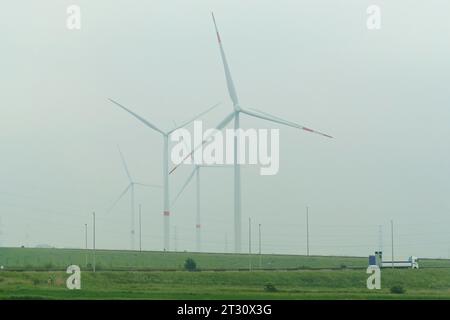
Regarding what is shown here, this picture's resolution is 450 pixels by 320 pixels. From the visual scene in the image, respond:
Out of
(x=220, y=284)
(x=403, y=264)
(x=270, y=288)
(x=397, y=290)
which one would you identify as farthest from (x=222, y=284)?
(x=403, y=264)

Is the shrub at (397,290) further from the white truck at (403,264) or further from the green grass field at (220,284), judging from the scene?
the white truck at (403,264)

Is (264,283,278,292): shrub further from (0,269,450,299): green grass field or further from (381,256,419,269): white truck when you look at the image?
(381,256,419,269): white truck

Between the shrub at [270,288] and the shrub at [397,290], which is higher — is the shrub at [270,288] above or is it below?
above

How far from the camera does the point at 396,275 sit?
331 ft
